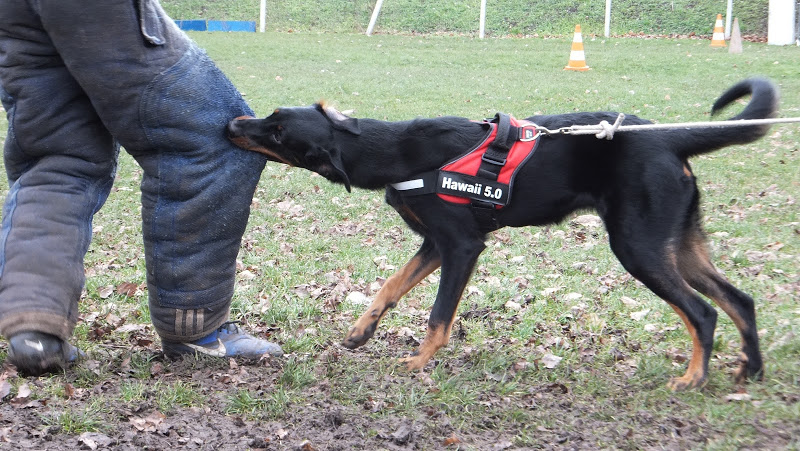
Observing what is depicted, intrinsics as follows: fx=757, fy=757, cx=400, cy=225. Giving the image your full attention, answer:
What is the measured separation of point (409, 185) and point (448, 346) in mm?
904

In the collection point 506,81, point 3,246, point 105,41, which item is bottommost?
point 506,81

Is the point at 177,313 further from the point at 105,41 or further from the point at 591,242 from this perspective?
the point at 591,242

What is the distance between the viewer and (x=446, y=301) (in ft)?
11.8

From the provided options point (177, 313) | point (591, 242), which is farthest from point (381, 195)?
point (177, 313)

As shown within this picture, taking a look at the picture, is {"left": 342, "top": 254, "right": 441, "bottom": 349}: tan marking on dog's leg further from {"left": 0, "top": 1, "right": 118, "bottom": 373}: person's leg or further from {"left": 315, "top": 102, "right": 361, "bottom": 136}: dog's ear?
{"left": 0, "top": 1, "right": 118, "bottom": 373}: person's leg

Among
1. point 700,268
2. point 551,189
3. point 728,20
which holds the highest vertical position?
point 551,189

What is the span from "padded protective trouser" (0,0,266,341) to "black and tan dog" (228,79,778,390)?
269 mm

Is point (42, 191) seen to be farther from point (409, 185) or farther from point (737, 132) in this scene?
point (737, 132)

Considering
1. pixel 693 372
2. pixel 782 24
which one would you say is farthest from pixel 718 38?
pixel 693 372

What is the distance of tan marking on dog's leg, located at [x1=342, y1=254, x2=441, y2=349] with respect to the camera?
147 inches

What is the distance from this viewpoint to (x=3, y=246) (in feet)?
10.6

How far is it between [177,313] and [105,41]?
117cm

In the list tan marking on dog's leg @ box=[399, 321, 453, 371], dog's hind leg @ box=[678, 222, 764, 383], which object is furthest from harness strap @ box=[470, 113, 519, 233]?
dog's hind leg @ box=[678, 222, 764, 383]

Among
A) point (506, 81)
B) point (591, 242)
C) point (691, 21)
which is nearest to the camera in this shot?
point (591, 242)
